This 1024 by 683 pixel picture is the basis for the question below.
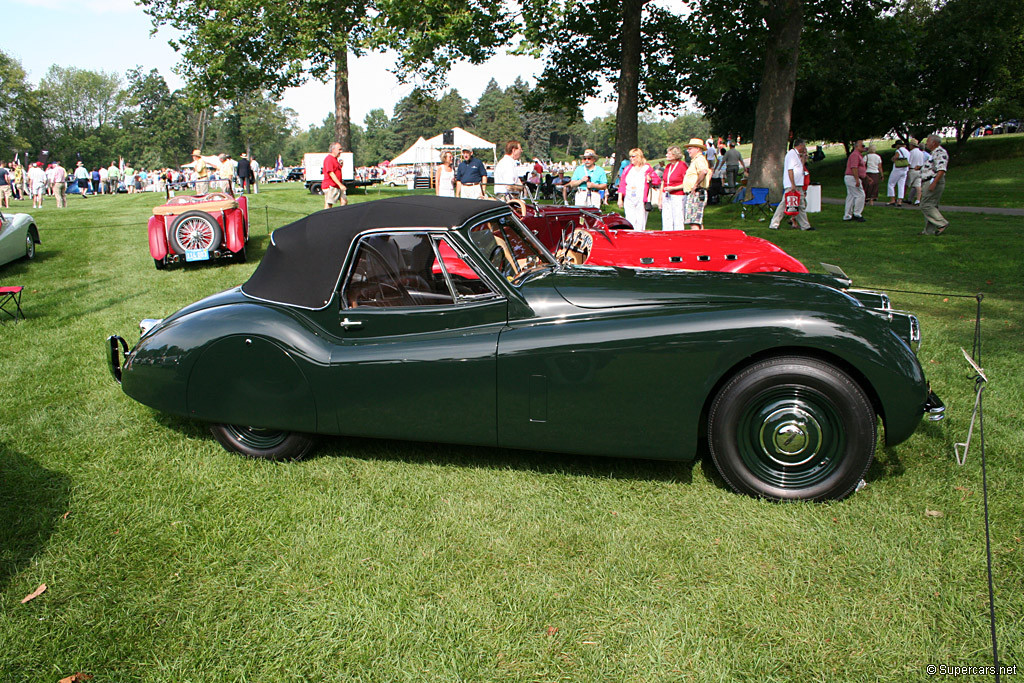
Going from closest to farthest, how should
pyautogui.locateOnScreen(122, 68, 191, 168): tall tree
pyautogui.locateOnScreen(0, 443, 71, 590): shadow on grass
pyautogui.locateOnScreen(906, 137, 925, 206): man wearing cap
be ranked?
pyautogui.locateOnScreen(0, 443, 71, 590): shadow on grass
pyautogui.locateOnScreen(906, 137, 925, 206): man wearing cap
pyautogui.locateOnScreen(122, 68, 191, 168): tall tree

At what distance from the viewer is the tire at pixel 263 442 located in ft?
14.0

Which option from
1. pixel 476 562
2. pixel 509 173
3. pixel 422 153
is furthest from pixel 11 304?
pixel 422 153

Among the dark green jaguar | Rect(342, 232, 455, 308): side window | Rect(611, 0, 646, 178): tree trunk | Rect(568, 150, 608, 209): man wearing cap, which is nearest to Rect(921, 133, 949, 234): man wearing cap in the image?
Rect(568, 150, 608, 209): man wearing cap

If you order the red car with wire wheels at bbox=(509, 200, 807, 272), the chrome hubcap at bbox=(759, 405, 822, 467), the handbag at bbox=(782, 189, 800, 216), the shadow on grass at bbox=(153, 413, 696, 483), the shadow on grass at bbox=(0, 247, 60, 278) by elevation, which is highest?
the handbag at bbox=(782, 189, 800, 216)

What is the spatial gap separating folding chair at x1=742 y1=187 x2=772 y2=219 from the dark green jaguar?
13.8m

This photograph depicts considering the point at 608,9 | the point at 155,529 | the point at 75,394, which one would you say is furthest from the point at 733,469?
the point at 608,9

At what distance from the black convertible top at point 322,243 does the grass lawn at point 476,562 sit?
108cm

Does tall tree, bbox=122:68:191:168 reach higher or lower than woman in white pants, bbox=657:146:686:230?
higher

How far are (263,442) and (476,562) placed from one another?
185 cm

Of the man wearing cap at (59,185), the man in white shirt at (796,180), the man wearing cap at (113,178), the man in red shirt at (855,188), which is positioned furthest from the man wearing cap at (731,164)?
the man wearing cap at (113,178)

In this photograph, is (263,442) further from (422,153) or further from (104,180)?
(104,180)

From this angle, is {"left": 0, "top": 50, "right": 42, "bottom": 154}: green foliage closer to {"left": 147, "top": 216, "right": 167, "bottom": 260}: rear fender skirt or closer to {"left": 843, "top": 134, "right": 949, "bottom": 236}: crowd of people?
{"left": 147, "top": 216, "right": 167, "bottom": 260}: rear fender skirt

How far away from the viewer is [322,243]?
416 centimetres

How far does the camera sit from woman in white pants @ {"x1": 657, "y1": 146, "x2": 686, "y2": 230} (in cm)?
1170
